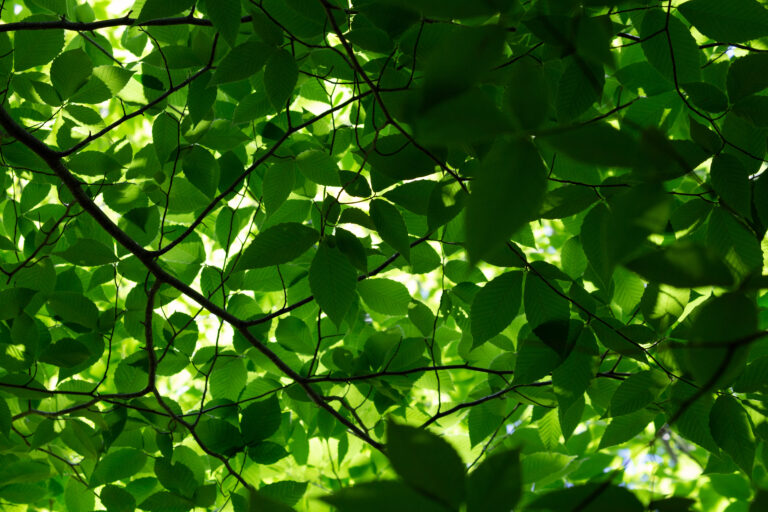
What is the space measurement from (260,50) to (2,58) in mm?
985

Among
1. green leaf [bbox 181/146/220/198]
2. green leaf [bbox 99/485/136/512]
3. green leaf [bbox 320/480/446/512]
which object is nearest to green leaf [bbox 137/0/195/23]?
green leaf [bbox 181/146/220/198]

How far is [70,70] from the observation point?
1.72 meters

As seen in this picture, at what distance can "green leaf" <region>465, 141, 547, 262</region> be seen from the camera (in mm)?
507

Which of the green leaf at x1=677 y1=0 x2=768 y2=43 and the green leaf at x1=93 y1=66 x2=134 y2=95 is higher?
the green leaf at x1=93 y1=66 x2=134 y2=95

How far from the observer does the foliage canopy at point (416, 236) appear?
55cm

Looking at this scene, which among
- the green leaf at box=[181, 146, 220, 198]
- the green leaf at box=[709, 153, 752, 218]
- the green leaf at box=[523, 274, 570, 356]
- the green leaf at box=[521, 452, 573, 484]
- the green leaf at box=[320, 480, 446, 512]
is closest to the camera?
the green leaf at box=[320, 480, 446, 512]

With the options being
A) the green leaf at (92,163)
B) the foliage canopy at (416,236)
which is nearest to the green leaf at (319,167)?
the foliage canopy at (416,236)

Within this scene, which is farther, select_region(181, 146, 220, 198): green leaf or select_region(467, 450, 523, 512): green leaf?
select_region(181, 146, 220, 198): green leaf

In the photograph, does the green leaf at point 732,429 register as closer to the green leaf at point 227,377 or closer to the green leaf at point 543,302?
the green leaf at point 543,302

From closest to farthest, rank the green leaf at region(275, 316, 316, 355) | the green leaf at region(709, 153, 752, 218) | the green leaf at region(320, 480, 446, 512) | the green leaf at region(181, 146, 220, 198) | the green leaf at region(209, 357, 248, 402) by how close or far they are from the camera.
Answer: the green leaf at region(320, 480, 446, 512)
the green leaf at region(709, 153, 752, 218)
the green leaf at region(181, 146, 220, 198)
the green leaf at region(275, 316, 316, 355)
the green leaf at region(209, 357, 248, 402)

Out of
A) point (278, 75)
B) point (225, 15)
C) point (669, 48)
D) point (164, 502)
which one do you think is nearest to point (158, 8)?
point (225, 15)

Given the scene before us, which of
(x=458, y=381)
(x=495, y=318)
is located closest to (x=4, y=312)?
(x=495, y=318)

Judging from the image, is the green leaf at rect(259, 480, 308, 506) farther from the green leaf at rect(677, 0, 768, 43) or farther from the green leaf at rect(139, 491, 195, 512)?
the green leaf at rect(677, 0, 768, 43)

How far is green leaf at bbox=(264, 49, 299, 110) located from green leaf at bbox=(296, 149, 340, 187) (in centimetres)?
25
